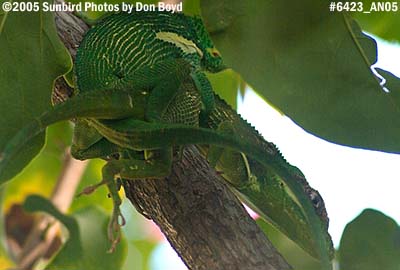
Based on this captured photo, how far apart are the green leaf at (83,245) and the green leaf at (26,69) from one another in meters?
0.62

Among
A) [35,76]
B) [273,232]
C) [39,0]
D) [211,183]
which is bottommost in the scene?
[273,232]

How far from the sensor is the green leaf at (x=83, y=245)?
1.97 m

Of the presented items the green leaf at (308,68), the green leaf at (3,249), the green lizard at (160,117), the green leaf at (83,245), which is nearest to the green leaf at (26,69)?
the green lizard at (160,117)

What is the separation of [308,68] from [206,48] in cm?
30

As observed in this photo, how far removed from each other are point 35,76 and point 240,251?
0.47 meters

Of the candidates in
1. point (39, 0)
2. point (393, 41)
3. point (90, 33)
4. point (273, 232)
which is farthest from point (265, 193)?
point (39, 0)

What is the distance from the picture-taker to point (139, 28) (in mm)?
1537

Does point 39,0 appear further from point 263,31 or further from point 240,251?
point 240,251

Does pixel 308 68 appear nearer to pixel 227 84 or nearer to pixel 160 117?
pixel 160 117

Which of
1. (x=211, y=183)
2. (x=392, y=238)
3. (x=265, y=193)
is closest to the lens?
(x=211, y=183)

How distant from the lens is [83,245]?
1997 millimetres

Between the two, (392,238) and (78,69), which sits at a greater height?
(78,69)

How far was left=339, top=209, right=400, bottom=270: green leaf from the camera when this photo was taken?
1.65 meters

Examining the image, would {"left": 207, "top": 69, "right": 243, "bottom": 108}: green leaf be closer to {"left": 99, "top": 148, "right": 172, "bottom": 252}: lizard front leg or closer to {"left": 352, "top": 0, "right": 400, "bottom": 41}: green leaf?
{"left": 352, "top": 0, "right": 400, "bottom": 41}: green leaf
